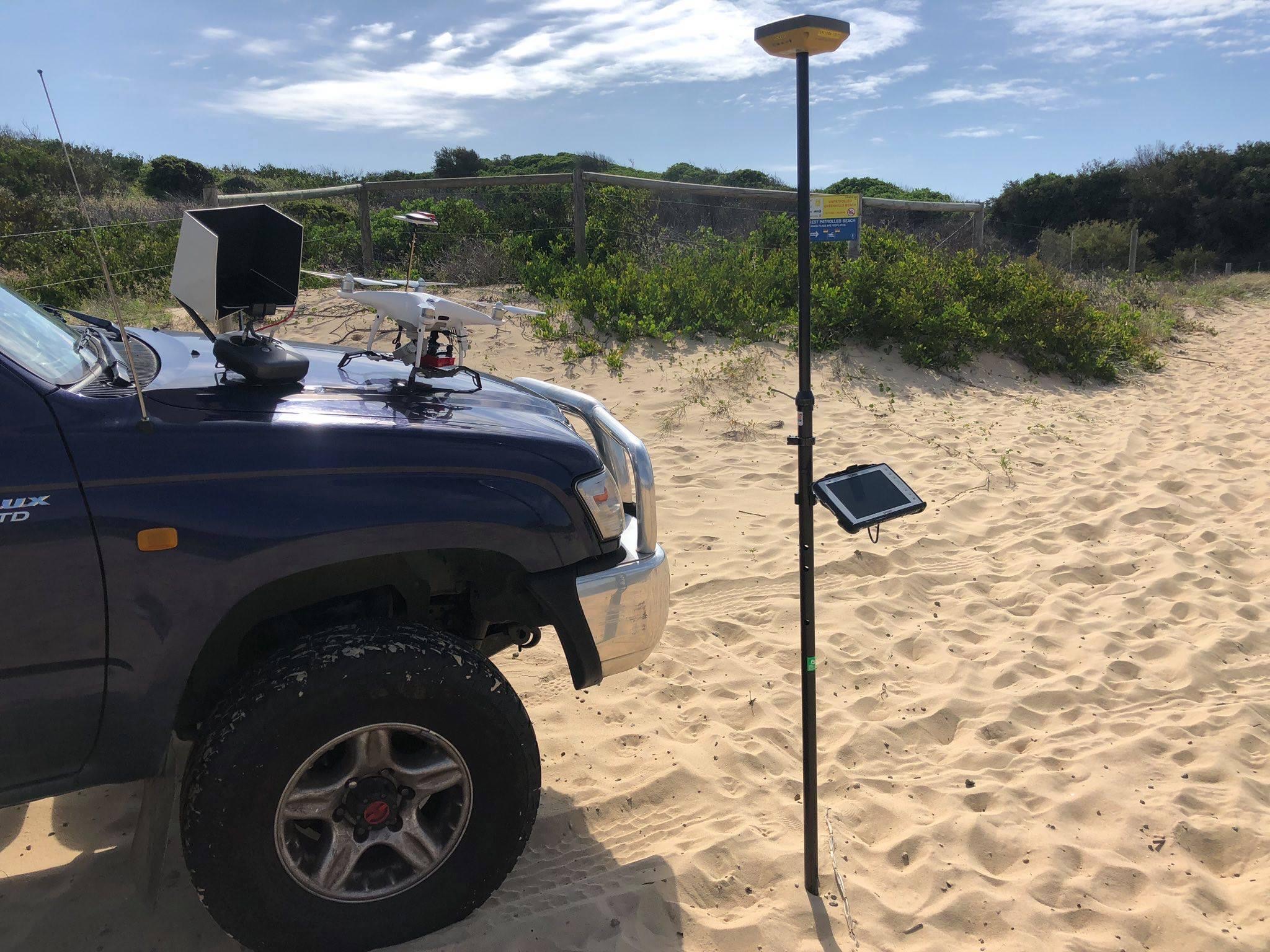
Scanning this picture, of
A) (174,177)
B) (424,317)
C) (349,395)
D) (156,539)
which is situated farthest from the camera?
(174,177)

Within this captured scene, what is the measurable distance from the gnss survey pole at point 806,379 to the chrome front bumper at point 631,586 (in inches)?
16.7

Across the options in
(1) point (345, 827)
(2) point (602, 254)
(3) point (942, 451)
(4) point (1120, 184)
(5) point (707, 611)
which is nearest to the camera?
A: (1) point (345, 827)

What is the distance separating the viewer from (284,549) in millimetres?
2037

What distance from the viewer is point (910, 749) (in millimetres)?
3498

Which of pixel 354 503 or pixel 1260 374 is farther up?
pixel 354 503

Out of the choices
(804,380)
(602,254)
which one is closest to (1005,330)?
(602,254)

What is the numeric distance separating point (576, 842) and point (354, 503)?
143 centimetres

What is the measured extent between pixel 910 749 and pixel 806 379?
1.77 meters

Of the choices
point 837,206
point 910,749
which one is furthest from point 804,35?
point 837,206

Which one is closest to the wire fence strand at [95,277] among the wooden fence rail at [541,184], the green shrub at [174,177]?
the wooden fence rail at [541,184]

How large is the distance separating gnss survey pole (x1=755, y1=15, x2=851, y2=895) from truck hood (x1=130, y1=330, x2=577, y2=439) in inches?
28.1

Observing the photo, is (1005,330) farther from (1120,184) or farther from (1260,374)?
(1120,184)

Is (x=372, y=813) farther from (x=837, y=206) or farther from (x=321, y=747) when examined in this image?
(x=837, y=206)

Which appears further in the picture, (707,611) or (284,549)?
(707,611)
